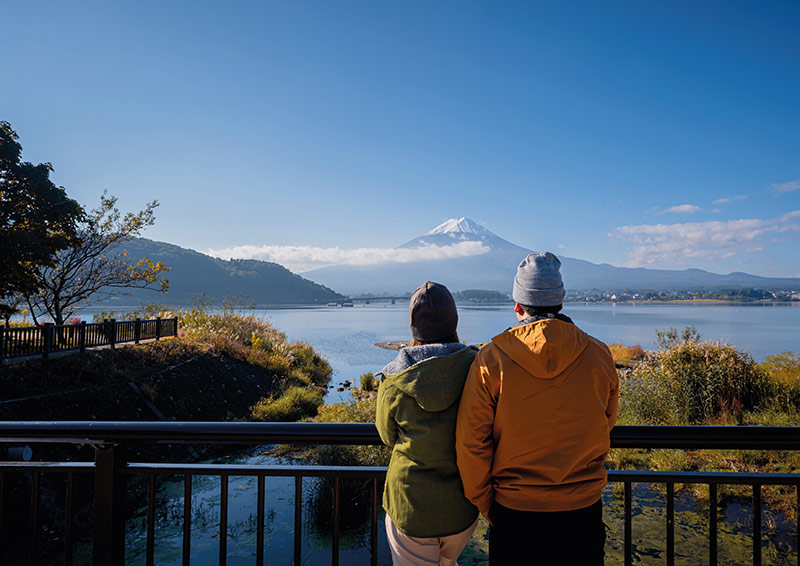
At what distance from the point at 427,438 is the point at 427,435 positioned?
0.01m

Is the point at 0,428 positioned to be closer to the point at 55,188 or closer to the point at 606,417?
the point at 606,417

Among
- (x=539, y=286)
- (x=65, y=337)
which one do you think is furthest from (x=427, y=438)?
(x=65, y=337)

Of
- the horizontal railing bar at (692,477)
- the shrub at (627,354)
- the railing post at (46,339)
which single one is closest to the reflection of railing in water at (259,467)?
the horizontal railing bar at (692,477)

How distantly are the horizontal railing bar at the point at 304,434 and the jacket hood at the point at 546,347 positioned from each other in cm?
48

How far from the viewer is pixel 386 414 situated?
4.42ft

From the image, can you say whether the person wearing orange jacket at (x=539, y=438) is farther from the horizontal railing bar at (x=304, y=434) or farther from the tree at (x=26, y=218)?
the tree at (x=26, y=218)

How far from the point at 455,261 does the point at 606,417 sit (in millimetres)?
153835

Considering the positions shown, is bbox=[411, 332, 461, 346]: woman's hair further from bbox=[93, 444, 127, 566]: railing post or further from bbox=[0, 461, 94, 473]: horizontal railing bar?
bbox=[0, 461, 94, 473]: horizontal railing bar

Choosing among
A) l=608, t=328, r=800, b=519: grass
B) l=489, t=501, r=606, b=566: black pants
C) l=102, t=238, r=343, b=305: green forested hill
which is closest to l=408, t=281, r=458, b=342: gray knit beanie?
l=489, t=501, r=606, b=566: black pants

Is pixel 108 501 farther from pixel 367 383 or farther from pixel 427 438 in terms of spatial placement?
pixel 367 383

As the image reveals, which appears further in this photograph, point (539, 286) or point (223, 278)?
point (223, 278)

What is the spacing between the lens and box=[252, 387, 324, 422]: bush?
10.0m

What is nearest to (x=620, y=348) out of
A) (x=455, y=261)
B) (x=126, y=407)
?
(x=126, y=407)

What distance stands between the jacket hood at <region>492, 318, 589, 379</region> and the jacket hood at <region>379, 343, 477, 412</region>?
0.16m
